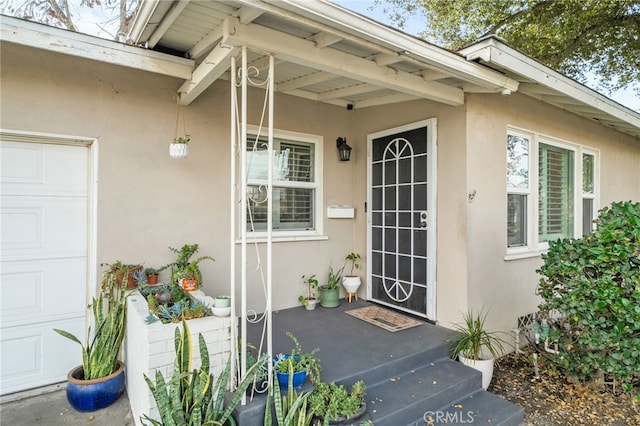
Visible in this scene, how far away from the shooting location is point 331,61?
9.05ft

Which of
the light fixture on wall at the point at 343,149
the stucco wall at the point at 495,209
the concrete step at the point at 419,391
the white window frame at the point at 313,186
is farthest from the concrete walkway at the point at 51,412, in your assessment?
the light fixture on wall at the point at 343,149

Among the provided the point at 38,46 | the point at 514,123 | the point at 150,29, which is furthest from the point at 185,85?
the point at 514,123

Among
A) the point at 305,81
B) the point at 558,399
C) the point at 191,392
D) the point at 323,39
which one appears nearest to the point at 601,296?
the point at 558,399

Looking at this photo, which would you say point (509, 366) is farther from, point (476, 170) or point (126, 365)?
point (126, 365)

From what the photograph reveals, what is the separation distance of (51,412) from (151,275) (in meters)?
1.27

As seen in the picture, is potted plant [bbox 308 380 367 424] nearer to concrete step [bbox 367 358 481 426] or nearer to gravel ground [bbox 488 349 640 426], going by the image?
concrete step [bbox 367 358 481 426]

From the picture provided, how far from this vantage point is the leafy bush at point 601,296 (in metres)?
2.93

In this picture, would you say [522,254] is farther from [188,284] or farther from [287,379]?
[188,284]

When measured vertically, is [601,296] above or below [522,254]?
below

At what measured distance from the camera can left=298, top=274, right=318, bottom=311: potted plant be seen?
14.7 ft

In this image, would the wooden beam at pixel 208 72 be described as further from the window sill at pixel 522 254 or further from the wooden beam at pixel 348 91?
the window sill at pixel 522 254

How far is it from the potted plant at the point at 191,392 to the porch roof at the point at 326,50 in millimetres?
2045

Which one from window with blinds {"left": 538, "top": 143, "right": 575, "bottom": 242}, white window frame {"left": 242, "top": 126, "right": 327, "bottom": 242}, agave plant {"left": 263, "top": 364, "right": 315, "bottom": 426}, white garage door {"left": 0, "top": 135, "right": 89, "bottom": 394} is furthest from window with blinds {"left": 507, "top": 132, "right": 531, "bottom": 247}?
white garage door {"left": 0, "top": 135, "right": 89, "bottom": 394}

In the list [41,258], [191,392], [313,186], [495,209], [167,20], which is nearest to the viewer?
[191,392]
